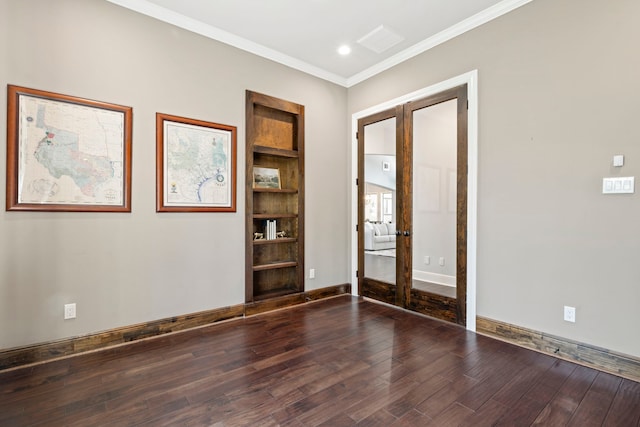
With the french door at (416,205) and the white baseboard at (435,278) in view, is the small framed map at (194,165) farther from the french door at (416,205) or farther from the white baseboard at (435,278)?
the white baseboard at (435,278)

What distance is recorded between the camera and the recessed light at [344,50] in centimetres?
371

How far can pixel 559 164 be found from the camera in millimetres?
2627

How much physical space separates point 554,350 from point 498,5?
3.12 meters

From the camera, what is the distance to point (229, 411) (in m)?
1.90

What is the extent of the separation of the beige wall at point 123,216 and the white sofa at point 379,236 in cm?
175

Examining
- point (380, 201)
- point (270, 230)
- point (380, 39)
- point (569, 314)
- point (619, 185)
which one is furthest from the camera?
point (380, 201)

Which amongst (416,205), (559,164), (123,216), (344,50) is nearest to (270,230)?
(123,216)

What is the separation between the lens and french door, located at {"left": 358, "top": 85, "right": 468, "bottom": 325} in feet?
10.9

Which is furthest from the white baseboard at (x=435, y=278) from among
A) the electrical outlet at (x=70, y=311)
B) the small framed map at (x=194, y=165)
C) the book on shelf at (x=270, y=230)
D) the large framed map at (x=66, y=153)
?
the electrical outlet at (x=70, y=311)

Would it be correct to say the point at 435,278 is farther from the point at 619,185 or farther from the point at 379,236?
the point at 619,185

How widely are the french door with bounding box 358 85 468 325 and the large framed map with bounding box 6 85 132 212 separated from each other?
2871 millimetres

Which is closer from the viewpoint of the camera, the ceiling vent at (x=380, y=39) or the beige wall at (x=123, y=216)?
the beige wall at (x=123, y=216)

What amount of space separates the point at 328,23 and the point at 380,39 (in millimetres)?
638

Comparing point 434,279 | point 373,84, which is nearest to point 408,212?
point 434,279
